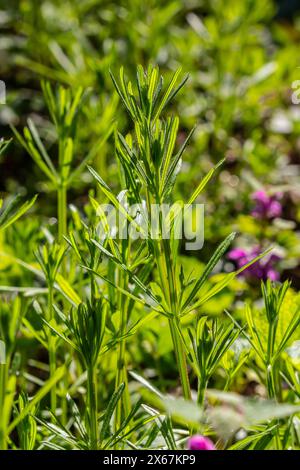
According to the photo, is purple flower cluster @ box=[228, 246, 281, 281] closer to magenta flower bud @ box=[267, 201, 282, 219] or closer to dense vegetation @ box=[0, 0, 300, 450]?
dense vegetation @ box=[0, 0, 300, 450]

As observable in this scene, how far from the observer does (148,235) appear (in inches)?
34.7

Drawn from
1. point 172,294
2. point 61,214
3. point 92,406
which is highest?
point 61,214

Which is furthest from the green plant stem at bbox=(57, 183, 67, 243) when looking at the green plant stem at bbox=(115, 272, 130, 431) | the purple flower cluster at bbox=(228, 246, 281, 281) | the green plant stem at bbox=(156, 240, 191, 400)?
the purple flower cluster at bbox=(228, 246, 281, 281)

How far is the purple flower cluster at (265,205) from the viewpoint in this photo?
1714 mm

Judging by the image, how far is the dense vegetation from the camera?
2.89 ft

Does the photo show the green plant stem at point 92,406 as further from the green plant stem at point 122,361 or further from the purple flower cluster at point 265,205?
the purple flower cluster at point 265,205

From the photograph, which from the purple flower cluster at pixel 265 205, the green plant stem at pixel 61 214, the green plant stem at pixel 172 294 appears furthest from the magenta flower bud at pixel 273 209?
the green plant stem at pixel 172 294

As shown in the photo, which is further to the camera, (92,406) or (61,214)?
(61,214)

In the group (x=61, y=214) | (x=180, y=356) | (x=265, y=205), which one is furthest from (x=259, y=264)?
(x=180, y=356)

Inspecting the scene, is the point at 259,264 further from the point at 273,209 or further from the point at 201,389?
the point at 201,389

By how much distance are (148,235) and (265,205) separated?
89 centimetres

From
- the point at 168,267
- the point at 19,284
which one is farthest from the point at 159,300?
the point at 19,284
